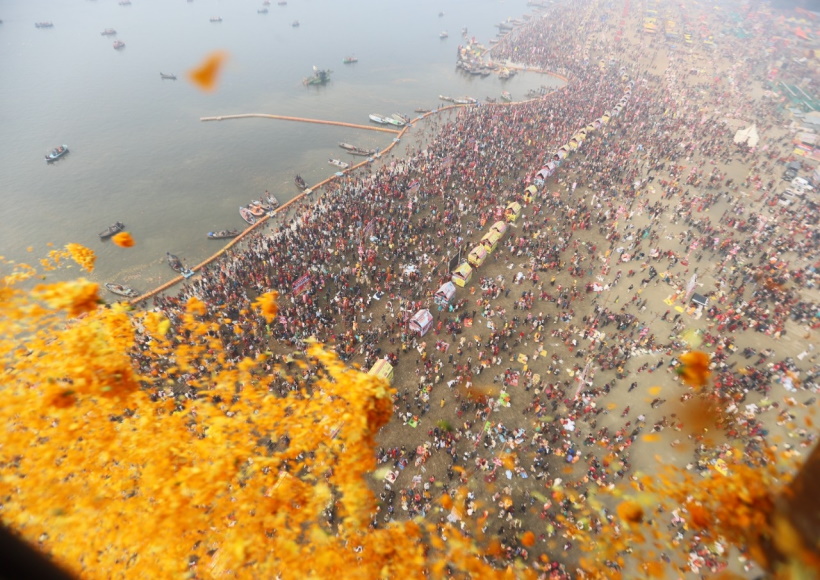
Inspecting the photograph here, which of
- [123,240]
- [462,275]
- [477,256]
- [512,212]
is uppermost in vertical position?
[512,212]

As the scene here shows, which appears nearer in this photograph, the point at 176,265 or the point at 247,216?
the point at 176,265

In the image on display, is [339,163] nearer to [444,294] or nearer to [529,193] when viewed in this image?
[529,193]

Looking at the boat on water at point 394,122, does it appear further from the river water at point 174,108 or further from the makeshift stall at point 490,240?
the makeshift stall at point 490,240

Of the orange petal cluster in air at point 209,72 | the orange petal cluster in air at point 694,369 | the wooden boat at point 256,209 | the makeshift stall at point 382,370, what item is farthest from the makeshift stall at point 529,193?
the orange petal cluster in air at point 209,72

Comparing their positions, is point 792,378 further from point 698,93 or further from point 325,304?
point 698,93

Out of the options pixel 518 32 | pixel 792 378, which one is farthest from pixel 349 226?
pixel 518 32

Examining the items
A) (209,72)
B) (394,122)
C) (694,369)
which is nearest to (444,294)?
(694,369)
